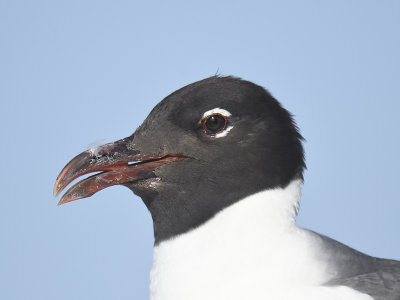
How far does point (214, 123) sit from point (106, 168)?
1.82 feet

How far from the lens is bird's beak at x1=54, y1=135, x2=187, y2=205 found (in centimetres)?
347

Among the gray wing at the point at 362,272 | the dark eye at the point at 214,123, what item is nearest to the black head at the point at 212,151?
the dark eye at the point at 214,123

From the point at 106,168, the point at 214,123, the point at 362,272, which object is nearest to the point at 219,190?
the point at 214,123

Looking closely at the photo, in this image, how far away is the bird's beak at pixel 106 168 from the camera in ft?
11.4

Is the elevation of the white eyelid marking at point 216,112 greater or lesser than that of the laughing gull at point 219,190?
greater

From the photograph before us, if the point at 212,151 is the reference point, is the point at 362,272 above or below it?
below

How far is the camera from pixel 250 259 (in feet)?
10.9

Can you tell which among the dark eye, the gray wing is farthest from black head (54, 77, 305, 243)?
the gray wing

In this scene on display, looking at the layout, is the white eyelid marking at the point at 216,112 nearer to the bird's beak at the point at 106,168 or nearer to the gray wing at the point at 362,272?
the bird's beak at the point at 106,168

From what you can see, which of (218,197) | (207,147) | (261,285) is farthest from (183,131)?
(261,285)

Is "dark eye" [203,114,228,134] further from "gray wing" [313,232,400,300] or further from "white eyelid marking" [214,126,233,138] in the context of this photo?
"gray wing" [313,232,400,300]

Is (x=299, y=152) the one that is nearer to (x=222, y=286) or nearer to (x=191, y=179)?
(x=191, y=179)

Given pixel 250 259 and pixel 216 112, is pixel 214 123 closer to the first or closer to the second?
pixel 216 112

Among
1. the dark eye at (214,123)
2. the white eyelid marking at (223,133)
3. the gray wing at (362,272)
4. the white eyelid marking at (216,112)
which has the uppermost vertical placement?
the white eyelid marking at (216,112)
